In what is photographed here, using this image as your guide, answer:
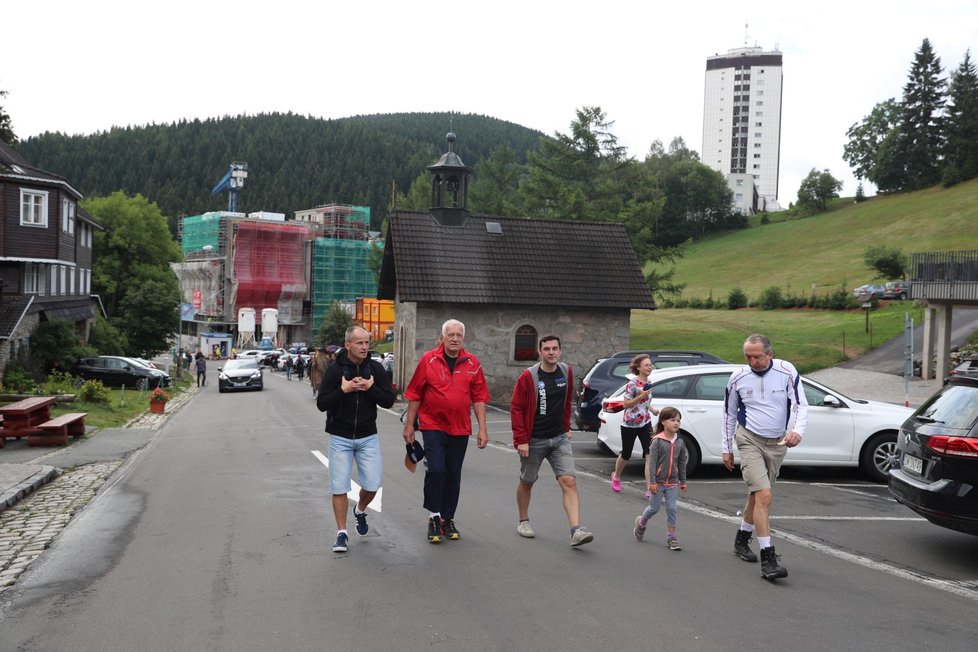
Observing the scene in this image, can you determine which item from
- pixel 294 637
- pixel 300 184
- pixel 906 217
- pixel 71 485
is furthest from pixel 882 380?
pixel 300 184

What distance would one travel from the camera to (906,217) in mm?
82938

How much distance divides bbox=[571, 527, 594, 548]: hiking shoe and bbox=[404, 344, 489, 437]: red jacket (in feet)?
4.20

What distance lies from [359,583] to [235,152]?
544 feet

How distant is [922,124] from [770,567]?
4021 inches

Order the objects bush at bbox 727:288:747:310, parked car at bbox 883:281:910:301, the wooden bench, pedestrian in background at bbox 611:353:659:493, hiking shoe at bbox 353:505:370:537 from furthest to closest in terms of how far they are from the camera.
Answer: bush at bbox 727:288:747:310 → parked car at bbox 883:281:910:301 → the wooden bench → pedestrian in background at bbox 611:353:659:493 → hiking shoe at bbox 353:505:370:537

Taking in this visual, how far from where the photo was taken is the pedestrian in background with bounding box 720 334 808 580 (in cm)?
691

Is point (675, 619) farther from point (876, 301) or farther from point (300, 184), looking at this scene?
point (300, 184)

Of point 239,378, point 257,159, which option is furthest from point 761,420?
point 257,159

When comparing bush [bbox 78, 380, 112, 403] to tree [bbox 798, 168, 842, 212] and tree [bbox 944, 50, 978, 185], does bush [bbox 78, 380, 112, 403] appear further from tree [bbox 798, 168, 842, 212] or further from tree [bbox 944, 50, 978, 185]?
tree [bbox 798, 168, 842, 212]

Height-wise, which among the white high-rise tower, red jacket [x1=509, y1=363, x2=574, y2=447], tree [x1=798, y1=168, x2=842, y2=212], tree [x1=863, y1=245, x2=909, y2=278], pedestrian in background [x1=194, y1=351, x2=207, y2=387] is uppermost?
the white high-rise tower

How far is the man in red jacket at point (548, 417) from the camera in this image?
7.53m

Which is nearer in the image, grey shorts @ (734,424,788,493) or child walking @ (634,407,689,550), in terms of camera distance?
grey shorts @ (734,424,788,493)

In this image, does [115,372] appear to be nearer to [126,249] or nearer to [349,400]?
[126,249]

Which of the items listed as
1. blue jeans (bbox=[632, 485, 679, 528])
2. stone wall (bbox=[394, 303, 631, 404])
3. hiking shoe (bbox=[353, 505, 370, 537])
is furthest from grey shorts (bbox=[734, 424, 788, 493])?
stone wall (bbox=[394, 303, 631, 404])
